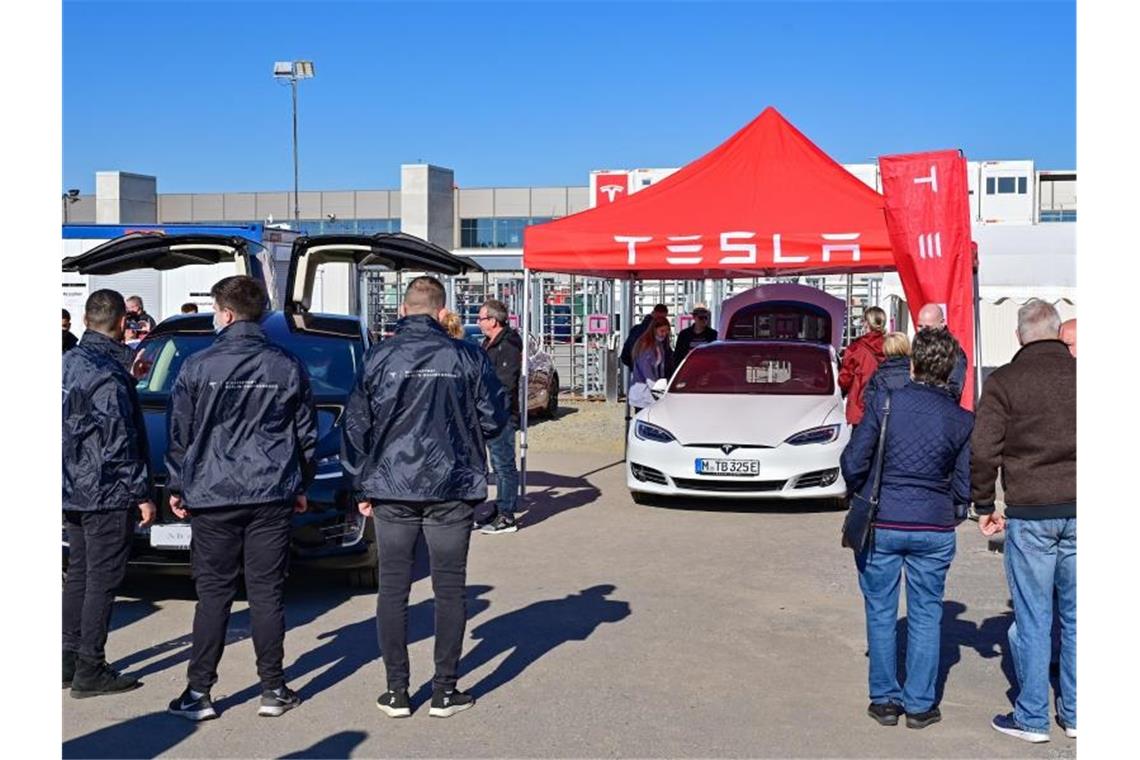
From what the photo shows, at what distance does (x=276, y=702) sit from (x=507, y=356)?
17.6 feet

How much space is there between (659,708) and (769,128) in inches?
305

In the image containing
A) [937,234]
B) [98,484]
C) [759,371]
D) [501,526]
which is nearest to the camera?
[98,484]

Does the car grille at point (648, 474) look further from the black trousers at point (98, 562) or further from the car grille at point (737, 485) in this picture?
the black trousers at point (98, 562)

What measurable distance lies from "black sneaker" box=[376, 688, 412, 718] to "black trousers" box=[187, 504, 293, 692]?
474 millimetres

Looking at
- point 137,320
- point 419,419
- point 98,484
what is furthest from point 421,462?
point 137,320

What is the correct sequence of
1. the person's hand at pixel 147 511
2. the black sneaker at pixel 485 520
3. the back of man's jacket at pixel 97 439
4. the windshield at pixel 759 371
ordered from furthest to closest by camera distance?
the windshield at pixel 759 371, the black sneaker at pixel 485 520, the person's hand at pixel 147 511, the back of man's jacket at pixel 97 439

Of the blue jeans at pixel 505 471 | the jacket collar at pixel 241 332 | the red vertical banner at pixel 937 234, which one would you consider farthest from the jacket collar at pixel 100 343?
the red vertical banner at pixel 937 234

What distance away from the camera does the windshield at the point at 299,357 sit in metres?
9.39

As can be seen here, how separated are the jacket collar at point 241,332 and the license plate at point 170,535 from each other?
75.7 inches

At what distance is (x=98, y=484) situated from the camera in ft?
19.8

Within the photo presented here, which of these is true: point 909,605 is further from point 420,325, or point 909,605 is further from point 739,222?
point 739,222
